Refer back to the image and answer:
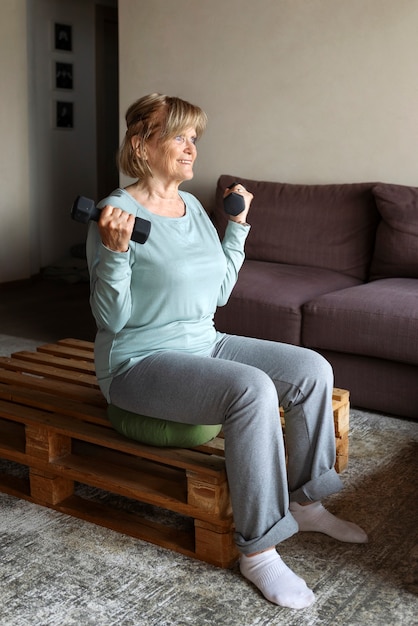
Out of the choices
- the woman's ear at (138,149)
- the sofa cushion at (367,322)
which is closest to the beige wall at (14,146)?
the sofa cushion at (367,322)

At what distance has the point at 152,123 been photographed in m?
2.10

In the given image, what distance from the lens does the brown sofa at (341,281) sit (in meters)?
3.01

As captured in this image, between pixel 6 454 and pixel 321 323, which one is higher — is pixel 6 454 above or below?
below

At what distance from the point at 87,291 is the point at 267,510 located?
3976 mm

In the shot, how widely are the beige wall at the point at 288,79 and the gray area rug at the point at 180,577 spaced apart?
7.04 feet

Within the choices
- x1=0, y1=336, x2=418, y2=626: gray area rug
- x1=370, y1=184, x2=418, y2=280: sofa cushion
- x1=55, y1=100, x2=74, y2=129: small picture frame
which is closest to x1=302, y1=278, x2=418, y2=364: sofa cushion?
x1=370, y1=184, x2=418, y2=280: sofa cushion

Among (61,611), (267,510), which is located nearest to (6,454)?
(61,611)

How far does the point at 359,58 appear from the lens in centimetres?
391

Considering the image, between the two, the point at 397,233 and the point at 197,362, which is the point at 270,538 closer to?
the point at 197,362

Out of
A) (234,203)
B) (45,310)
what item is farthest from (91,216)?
(45,310)

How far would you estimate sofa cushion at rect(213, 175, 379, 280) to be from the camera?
3754mm

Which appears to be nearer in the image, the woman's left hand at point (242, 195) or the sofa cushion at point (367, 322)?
the woman's left hand at point (242, 195)

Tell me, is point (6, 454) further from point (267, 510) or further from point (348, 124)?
point (348, 124)

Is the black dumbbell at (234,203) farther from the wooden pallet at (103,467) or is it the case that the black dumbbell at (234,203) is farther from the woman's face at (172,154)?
the wooden pallet at (103,467)
